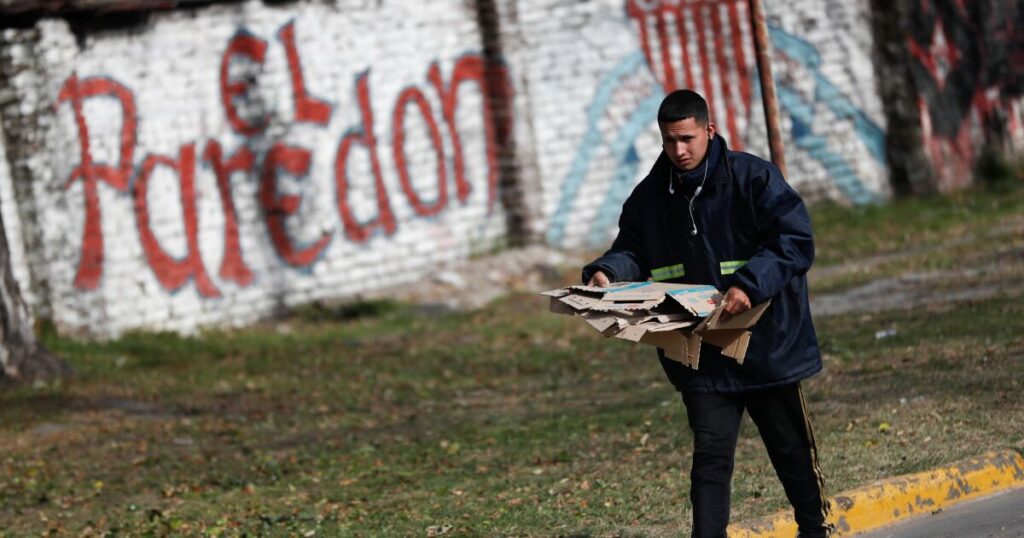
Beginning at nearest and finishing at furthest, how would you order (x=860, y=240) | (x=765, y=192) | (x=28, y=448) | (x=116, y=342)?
(x=765, y=192) < (x=28, y=448) < (x=116, y=342) < (x=860, y=240)

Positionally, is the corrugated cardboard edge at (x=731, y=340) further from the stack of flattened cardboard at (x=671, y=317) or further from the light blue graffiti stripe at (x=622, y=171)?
the light blue graffiti stripe at (x=622, y=171)

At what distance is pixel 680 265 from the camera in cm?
560

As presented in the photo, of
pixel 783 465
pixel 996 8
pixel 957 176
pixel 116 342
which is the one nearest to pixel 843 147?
pixel 957 176

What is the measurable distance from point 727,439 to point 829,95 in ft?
44.7

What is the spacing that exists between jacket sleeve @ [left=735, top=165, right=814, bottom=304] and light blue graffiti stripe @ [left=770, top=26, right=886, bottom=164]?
42.8 ft

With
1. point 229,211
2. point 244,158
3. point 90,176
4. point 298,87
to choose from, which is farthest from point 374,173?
point 90,176

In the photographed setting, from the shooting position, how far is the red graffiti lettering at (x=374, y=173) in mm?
15531

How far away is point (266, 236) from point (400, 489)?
718 cm

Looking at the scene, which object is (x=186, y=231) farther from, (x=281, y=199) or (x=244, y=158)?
(x=281, y=199)

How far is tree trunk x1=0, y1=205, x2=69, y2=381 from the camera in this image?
38.8ft

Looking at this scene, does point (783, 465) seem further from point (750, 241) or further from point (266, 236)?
point (266, 236)

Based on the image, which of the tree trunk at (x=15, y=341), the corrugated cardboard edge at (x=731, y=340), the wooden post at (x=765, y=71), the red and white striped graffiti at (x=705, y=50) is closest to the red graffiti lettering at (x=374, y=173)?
the red and white striped graffiti at (x=705, y=50)

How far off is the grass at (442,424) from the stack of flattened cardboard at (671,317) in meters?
1.48

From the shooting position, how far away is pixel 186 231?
14578mm
